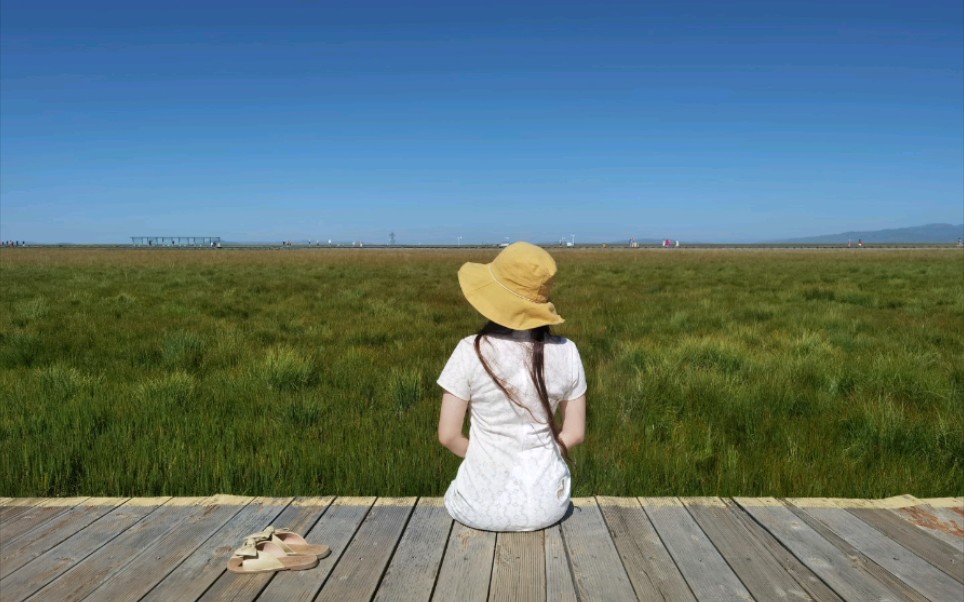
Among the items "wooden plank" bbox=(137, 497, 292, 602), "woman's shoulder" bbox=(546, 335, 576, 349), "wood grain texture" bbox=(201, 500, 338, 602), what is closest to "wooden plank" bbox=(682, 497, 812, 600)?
"woman's shoulder" bbox=(546, 335, 576, 349)

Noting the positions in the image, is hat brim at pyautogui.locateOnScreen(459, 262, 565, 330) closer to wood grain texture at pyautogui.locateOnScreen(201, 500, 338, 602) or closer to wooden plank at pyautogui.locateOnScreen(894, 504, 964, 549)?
wood grain texture at pyautogui.locateOnScreen(201, 500, 338, 602)

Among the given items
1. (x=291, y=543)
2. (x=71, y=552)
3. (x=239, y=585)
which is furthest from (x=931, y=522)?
(x=71, y=552)

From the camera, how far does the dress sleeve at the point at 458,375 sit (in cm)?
240

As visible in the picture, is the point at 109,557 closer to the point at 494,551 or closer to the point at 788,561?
the point at 494,551

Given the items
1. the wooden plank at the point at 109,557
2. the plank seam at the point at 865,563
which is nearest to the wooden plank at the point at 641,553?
the plank seam at the point at 865,563

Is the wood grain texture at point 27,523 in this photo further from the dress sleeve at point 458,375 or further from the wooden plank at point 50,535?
the dress sleeve at point 458,375

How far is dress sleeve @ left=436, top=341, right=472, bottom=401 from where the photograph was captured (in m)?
2.40

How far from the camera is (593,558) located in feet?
8.29

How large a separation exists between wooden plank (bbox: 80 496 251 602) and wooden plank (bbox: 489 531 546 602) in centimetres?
129

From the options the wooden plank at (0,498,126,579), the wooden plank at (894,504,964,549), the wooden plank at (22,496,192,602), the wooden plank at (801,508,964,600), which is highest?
the wooden plank at (0,498,126,579)

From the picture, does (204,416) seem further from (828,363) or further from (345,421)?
(828,363)

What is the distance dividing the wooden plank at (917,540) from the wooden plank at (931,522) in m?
0.04

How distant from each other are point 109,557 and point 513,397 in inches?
70.9

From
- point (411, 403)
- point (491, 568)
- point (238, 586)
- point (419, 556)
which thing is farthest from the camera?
point (411, 403)
